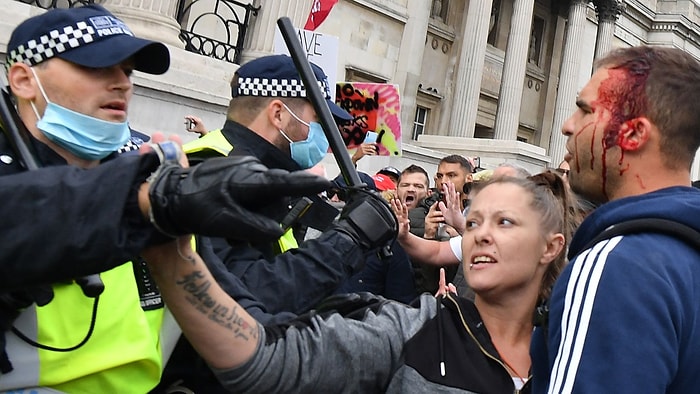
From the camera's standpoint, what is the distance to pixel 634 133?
71.9 inches

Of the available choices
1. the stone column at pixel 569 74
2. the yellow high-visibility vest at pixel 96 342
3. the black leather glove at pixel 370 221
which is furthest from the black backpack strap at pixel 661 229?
the stone column at pixel 569 74

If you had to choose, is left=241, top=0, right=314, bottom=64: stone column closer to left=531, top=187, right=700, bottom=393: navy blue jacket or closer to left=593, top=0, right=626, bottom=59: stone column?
left=531, top=187, right=700, bottom=393: navy blue jacket

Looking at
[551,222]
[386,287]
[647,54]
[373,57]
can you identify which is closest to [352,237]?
[551,222]

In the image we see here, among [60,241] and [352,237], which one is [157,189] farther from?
[352,237]

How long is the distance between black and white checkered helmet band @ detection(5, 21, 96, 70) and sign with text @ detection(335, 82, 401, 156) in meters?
5.39

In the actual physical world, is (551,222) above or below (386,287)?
above

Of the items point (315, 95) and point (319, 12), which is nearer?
point (315, 95)

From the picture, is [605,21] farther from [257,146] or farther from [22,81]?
[22,81]

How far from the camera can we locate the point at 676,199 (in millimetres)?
1671

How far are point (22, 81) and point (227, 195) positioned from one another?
4.17 ft

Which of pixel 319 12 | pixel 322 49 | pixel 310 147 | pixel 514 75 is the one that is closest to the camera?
pixel 310 147

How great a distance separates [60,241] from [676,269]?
115 cm

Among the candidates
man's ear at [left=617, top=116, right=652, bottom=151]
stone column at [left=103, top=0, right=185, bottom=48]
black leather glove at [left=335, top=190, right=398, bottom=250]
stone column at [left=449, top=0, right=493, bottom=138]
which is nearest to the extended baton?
black leather glove at [left=335, top=190, right=398, bottom=250]

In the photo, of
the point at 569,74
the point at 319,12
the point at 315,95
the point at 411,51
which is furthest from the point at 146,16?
the point at 569,74
